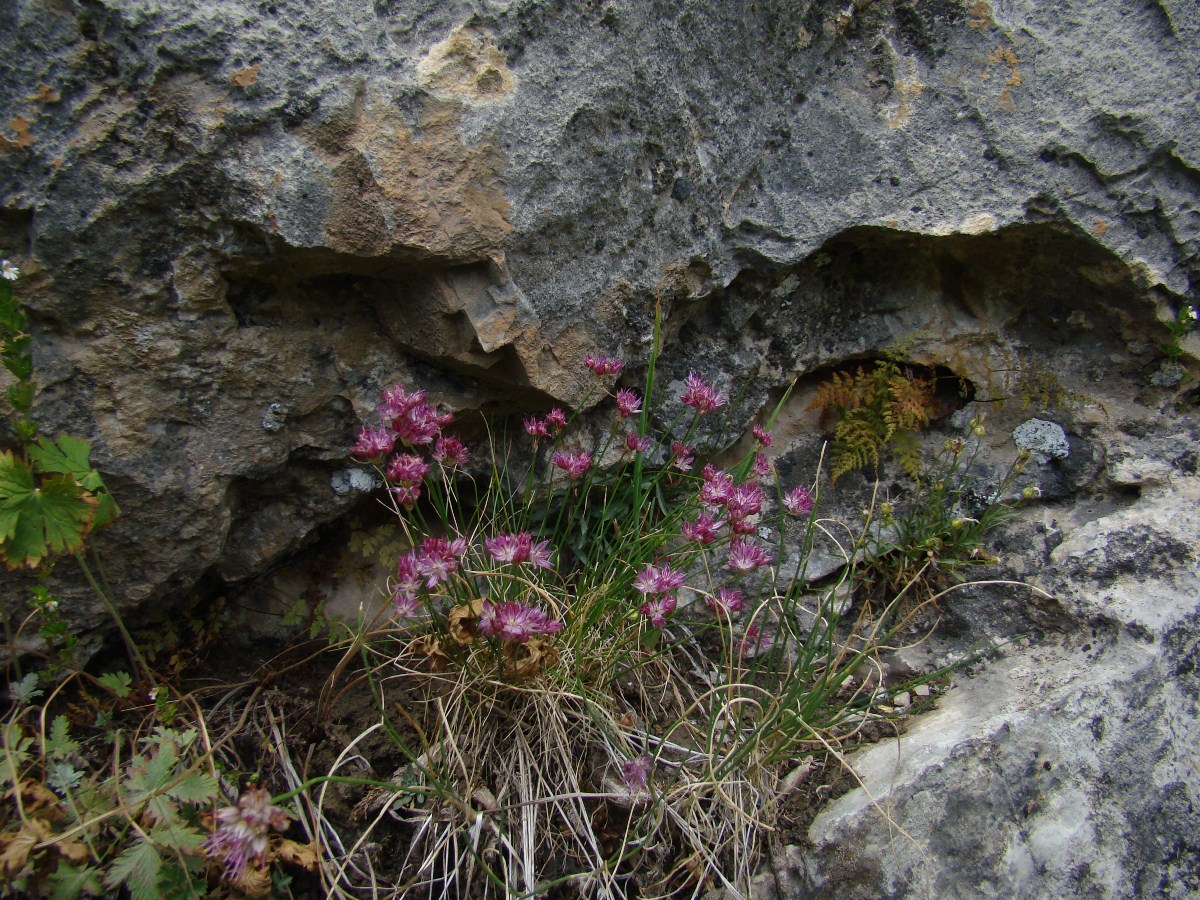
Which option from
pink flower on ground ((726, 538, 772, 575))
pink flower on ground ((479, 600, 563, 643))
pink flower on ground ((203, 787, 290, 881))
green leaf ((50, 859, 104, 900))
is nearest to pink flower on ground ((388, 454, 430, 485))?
pink flower on ground ((479, 600, 563, 643))

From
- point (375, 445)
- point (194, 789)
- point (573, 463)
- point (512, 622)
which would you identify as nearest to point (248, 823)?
point (194, 789)

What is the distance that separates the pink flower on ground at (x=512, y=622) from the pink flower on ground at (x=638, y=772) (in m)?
0.47

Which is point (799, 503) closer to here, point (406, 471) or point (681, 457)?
point (681, 457)

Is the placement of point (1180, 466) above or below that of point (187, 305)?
below

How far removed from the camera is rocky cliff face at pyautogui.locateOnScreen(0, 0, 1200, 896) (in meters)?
2.07

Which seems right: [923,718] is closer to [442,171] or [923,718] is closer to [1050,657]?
[1050,657]

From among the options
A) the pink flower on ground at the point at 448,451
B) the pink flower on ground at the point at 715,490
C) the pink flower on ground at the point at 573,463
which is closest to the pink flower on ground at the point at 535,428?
the pink flower on ground at the point at 573,463

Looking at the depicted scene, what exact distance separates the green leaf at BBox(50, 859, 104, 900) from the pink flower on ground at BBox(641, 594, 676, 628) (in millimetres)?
1489

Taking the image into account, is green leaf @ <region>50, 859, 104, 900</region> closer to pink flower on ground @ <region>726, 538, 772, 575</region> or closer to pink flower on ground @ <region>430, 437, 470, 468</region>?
pink flower on ground @ <region>430, 437, 470, 468</region>

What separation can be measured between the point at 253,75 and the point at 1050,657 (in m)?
2.83

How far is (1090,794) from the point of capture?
81.8 inches

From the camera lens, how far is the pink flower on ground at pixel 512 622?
78.8 inches

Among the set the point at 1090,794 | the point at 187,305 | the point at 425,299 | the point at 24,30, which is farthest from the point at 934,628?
the point at 24,30

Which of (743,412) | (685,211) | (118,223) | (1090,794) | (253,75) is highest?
(253,75)
